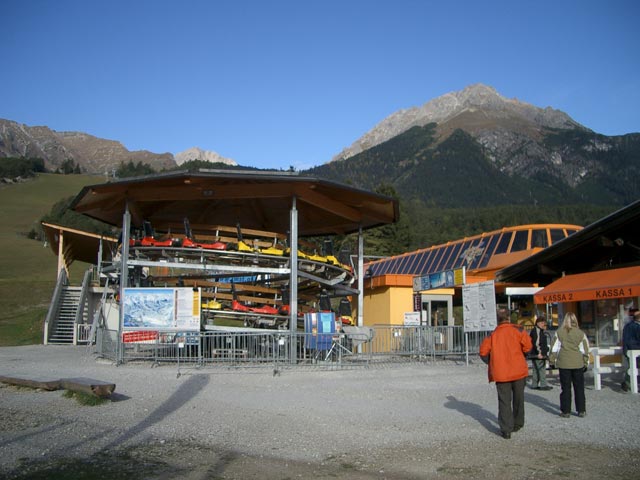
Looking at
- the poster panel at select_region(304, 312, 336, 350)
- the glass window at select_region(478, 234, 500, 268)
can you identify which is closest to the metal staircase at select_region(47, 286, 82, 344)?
the poster panel at select_region(304, 312, 336, 350)

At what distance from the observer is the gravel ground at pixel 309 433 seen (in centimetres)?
705

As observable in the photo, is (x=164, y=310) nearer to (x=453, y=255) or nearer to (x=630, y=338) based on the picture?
(x=630, y=338)

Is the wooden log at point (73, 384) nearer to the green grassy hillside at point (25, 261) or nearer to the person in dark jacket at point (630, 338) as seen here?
the person in dark jacket at point (630, 338)

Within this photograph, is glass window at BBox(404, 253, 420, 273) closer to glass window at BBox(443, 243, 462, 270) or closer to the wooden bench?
glass window at BBox(443, 243, 462, 270)

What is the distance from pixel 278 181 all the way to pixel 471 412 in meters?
12.9

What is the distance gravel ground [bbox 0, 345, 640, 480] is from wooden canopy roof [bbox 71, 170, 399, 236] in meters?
8.64

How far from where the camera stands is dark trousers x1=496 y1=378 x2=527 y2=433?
864 centimetres

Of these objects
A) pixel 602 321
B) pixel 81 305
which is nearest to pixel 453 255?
pixel 602 321

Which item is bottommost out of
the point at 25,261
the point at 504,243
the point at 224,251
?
the point at 224,251

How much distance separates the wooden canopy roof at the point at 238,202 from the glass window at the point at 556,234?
7844 mm

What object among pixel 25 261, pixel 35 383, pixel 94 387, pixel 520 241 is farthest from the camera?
pixel 25 261

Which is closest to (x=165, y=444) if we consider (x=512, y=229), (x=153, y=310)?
(x=153, y=310)

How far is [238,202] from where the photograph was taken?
29.1 m

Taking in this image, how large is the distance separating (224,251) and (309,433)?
14.4 metres
